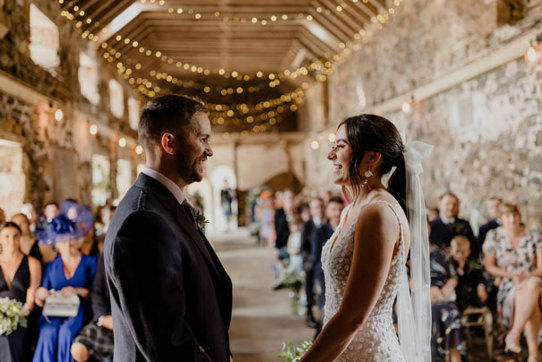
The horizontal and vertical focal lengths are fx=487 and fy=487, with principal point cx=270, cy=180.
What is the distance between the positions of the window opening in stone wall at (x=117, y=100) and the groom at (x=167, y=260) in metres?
12.6

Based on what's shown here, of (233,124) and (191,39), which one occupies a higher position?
(191,39)

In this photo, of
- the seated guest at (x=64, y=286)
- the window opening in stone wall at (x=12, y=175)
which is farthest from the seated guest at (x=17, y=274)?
the window opening in stone wall at (x=12, y=175)

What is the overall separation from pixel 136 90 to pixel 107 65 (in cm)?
452

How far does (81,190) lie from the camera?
9.12 m

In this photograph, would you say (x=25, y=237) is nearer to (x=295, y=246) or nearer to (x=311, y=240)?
(x=311, y=240)

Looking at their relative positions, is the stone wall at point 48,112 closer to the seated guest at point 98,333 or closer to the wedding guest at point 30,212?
the wedding guest at point 30,212

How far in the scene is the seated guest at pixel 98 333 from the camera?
352cm

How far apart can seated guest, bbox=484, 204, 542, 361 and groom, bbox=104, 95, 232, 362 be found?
3.48m

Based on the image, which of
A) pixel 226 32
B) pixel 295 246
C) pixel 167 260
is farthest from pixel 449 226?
pixel 226 32

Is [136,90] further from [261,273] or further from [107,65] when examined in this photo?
[261,273]

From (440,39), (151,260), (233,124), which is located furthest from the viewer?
(233,124)

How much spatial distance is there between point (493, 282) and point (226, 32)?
10222 millimetres

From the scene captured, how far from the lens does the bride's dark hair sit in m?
1.73

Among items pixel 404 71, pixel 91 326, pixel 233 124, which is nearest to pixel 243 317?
pixel 91 326
